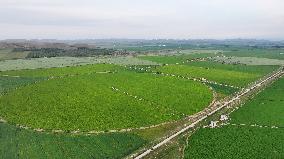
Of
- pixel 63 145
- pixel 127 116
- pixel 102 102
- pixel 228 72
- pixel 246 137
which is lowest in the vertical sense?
pixel 63 145

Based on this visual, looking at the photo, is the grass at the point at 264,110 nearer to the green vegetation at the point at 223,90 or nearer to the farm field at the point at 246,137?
the farm field at the point at 246,137

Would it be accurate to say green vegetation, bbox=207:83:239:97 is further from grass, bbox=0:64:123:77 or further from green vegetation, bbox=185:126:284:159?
grass, bbox=0:64:123:77

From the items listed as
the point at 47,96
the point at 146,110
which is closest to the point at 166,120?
the point at 146,110

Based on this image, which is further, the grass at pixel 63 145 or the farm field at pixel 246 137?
the farm field at pixel 246 137

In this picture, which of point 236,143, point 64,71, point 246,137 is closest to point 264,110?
point 246,137

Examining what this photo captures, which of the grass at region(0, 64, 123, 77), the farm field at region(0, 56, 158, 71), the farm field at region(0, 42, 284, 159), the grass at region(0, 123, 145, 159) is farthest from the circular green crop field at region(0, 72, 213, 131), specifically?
the farm field at region(0, 56, 158, 71)

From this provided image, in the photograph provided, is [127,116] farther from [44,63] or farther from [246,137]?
[44,63]

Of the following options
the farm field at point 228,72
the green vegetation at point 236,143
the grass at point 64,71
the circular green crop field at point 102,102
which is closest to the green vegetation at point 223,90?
the circular green crop field at point 102,102
